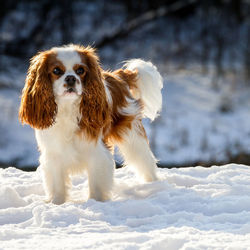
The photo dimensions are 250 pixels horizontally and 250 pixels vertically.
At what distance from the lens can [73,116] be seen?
14.9ft

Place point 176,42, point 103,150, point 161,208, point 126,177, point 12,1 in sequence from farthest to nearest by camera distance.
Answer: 1. point 176,42
2. point 12,1
3. point 126,177
4. point 103,150
5. point 161,208

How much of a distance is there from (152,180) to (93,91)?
125 cm

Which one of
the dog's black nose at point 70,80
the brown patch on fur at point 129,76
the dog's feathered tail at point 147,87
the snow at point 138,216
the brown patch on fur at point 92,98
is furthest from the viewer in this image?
the dog's feathered tail at point 147,87

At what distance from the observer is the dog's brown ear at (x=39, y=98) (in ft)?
14.5

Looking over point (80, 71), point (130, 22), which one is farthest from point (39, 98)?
point (130, 22)

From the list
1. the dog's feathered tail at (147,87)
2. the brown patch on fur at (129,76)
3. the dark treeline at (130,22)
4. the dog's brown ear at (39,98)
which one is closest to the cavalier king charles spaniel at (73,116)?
the dog's brown ear at (39,98)

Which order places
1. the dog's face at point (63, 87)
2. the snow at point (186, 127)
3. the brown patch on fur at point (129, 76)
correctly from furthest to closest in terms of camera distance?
1. the snow at point (186, 127)
2. the brown patch on fur at point (129, 76)
3. the dog's face at point (63, 87)

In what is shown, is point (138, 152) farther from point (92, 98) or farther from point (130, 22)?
point (130, 22)

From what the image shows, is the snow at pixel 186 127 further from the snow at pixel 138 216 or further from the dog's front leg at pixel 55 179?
the dog's front leg at pixel 55 179

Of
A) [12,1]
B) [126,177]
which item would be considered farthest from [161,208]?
A: [12,1]

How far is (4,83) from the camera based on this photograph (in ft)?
44.4

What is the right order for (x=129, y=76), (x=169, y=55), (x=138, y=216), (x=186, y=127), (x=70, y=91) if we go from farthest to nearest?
(x=169, y=55) → (x=186, y=127) → (x=129, y=76) → (x=70, y=91) → (x=138, y=216)

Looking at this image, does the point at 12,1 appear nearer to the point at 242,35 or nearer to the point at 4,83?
the point at 4,83

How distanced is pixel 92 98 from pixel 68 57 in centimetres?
37
